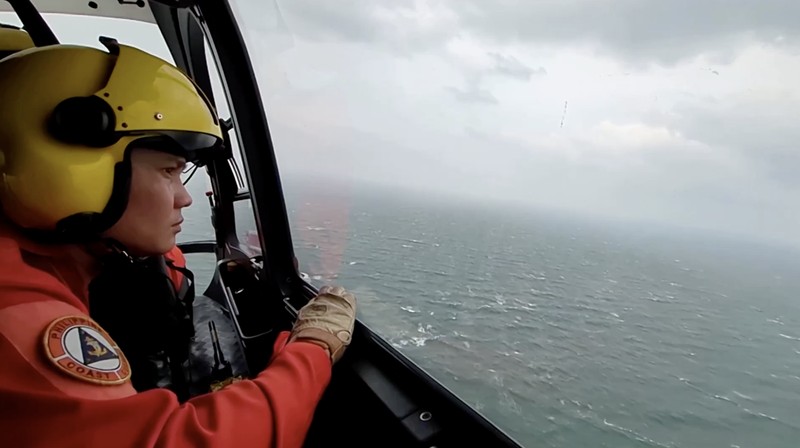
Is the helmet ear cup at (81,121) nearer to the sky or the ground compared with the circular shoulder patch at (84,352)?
nearer to the sky

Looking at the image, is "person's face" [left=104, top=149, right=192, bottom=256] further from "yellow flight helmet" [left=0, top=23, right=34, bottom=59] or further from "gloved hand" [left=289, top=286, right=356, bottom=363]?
"yellow flight helmet" [left=0, top=23, right=34, bottom=59]

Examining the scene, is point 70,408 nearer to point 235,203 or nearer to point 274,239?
point 274,239

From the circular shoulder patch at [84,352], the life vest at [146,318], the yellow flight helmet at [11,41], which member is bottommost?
the life vest at [146,318]

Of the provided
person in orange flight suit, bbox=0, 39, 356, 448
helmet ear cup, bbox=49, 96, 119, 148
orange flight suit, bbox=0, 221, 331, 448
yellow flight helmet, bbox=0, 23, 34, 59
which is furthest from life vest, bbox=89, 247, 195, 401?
yellow flight helmet, bbox=0, 23, 34, 59

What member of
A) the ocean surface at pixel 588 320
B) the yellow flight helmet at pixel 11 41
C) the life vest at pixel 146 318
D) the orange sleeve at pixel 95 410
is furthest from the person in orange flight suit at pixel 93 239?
the ocean surface at pixel 588 320

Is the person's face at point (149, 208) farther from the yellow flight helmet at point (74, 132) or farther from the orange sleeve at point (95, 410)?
the orange sleeve at point (95, 410)

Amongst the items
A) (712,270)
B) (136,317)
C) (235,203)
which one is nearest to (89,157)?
(136,317)

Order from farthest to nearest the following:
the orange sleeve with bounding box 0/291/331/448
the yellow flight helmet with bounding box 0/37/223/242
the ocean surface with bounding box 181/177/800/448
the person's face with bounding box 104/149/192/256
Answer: the ocean surface with bounding box 181/177/800/448
the person's face with bounding box 104/149/192/256
the yellow flight helmet with bounding box 0/37/223/242
the orange sleeve with bounding box 0/291/331/448

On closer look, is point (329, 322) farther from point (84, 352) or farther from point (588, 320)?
point (588, 320)
